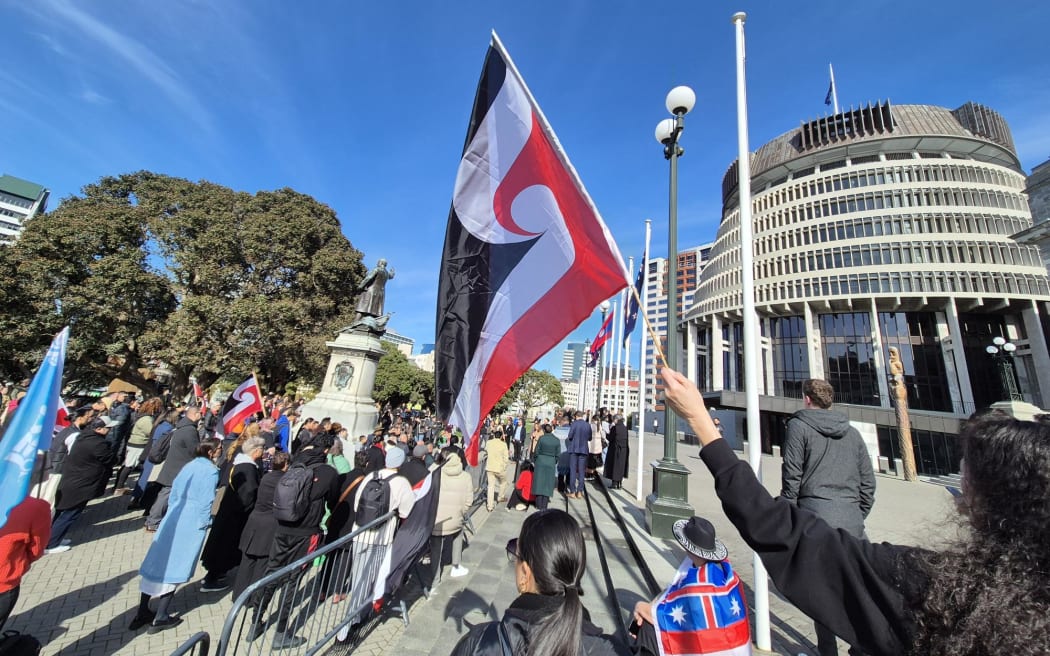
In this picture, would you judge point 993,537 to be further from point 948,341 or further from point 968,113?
point 968,113

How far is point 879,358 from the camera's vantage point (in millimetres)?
36438

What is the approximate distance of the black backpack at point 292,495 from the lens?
4.29 meters

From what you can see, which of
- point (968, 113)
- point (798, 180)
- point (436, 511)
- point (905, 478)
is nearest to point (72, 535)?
point (436, 511)

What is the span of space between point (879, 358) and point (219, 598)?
47.9 meters

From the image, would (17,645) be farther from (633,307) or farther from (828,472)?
(633,307)

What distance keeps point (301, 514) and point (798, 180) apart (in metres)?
54.4

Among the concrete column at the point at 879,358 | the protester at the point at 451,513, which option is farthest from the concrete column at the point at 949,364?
the protester at the point at 451,513

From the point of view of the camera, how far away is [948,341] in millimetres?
34531

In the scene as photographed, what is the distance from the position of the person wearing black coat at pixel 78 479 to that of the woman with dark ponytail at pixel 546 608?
725cm

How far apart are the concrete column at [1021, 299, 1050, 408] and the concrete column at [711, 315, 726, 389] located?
897 inches

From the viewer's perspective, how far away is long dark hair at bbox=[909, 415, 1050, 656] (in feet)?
2.71

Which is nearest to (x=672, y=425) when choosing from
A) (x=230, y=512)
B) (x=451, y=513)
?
(x=451, y=513)

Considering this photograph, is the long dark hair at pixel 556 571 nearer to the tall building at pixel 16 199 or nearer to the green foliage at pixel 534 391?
the green foliage at pixel 534 391

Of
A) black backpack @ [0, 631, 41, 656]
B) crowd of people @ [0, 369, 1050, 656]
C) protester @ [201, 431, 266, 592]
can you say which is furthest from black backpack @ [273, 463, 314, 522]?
black backpack @ [0, 631, 41, 656]
